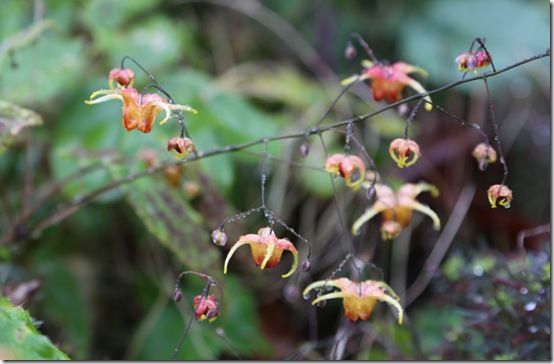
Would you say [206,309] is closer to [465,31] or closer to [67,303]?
[67,303]

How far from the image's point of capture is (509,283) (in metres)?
0.95

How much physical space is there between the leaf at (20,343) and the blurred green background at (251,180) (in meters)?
0.29

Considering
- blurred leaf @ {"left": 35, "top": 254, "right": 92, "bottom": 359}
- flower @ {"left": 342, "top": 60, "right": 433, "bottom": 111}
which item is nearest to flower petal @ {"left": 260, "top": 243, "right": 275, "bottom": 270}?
flower @ {"left": 342, "top": 60, "right": 433, "bottom": 111}

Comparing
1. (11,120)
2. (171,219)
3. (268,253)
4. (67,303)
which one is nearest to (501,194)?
(268,253)

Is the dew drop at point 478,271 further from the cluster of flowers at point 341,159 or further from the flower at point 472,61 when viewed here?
the flower at point 472,61

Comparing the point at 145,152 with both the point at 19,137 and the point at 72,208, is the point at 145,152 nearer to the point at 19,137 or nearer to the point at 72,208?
Result: the point at 72,208

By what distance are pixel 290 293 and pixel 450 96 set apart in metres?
0.85

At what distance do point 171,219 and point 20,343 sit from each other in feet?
1.30

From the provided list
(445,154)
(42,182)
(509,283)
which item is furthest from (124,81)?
(445,154)

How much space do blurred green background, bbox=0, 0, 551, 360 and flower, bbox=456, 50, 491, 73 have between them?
271mm

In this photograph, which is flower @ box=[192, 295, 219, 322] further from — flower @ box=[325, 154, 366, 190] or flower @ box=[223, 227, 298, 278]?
flower @ box=[325, 154, 366, 190]

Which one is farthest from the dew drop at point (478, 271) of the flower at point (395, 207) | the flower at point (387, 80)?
the flower at point (387, 80)

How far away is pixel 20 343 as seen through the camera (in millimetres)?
610

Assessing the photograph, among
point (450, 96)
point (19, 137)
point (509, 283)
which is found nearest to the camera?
point (509, 283)
